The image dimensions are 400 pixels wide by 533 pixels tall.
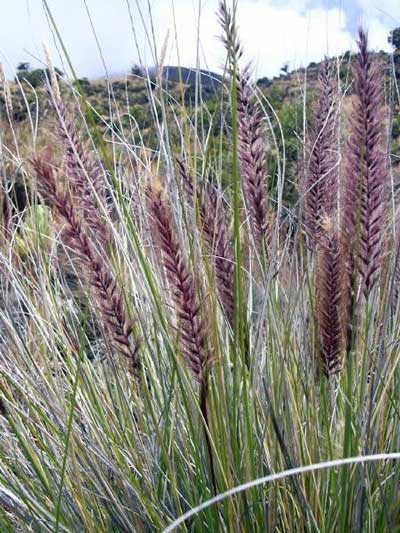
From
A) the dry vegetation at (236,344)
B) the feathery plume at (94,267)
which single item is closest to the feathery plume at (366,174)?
the dry vegetation at (236,344)

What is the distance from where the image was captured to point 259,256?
52.6 inches

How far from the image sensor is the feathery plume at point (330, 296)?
3.31ft

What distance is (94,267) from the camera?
40.9 inches

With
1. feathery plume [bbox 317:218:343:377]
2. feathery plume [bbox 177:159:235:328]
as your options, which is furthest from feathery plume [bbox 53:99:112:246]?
feathery plume [bbox 317:218:343:377]

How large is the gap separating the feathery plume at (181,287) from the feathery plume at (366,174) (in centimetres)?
25

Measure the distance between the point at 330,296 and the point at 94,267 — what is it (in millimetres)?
382

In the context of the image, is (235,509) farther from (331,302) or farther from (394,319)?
(394,319)

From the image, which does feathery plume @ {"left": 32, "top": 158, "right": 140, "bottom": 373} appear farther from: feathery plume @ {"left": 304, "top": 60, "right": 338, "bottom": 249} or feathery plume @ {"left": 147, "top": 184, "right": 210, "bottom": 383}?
feathery plume @ {"left": 304, "top": 60, "right": 338, "bottom": 249}

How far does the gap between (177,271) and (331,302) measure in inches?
10.2

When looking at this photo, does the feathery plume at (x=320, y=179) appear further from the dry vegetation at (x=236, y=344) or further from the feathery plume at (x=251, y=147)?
the feathery plume at (x=251, y=147)

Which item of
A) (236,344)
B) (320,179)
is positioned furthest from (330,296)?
(320,179)

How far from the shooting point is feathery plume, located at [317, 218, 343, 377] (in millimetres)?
1010

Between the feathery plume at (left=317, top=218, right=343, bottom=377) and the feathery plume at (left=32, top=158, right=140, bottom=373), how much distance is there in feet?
1.02

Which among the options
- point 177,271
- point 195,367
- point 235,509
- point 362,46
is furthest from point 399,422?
point 362,46
